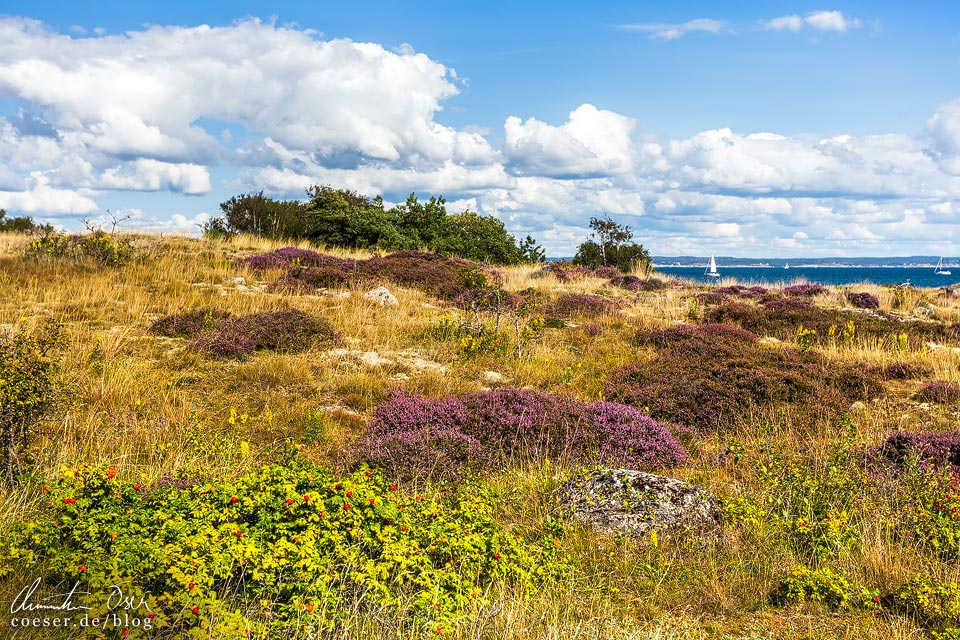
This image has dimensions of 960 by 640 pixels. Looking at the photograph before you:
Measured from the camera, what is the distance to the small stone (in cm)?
1362

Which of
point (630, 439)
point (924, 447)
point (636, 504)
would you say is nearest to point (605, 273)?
point (630, 439)

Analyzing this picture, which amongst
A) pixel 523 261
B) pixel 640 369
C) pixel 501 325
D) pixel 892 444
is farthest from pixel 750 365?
pixel 523 261

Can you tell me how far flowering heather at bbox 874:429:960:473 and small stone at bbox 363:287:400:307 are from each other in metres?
9.96

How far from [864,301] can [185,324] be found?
19468 millimetres

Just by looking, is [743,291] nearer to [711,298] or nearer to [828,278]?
[711,298]

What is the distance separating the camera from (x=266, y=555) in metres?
2.97

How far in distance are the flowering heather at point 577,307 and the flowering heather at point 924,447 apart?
8783mm

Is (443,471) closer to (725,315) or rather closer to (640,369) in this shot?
(640,369)

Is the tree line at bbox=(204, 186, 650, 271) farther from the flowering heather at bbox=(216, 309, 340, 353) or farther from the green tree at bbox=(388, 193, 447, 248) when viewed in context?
the flowering heather at bbox=(216, 309, 340, 353)

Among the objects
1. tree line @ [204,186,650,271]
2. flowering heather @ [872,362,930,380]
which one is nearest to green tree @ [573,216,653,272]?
tree line @ [204,186,650,271]

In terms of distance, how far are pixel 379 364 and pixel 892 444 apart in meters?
6.68

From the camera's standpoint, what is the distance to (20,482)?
13.8ft
